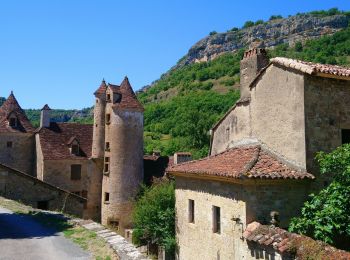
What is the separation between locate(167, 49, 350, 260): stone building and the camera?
11789 millimetres

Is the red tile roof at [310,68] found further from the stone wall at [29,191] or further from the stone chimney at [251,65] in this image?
the stone wall at [29,191]

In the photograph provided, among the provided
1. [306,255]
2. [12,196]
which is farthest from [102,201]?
[306,255]

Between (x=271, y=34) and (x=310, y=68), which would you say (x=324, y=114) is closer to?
(x=310, y=68)

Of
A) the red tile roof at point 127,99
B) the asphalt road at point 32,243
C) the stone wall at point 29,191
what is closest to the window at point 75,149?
the red tile roof at point 127,99

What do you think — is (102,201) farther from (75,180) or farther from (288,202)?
(288,202)

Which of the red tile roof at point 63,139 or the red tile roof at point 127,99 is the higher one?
the red tile roof at point 127,99

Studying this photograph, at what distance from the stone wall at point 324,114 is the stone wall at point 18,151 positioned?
1214 inches

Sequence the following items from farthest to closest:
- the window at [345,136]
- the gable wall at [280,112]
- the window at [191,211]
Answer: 1. the window at [191,211]
2. the window at [345,136]
3. the gable wall at [280,112]

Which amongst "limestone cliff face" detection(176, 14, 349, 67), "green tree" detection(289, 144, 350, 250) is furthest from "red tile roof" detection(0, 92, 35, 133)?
"limestone cliff face" detection(176, 14, 349, 67)

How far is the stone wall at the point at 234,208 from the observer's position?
11703 mm

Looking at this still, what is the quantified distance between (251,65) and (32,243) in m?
11.4

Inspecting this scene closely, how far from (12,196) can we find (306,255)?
1740cm

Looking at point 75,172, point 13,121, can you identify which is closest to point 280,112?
point 75,172

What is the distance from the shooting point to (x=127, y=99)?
31656 millimetres
